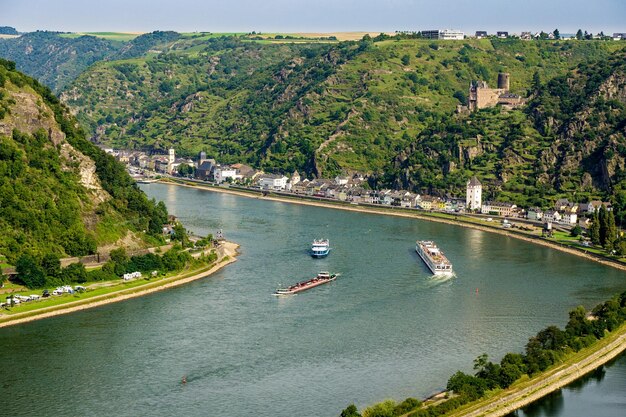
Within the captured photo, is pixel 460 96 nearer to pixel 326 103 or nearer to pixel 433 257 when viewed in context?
pixel 326 103

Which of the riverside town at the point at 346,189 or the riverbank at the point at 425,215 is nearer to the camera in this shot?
the riverbank at the point at 425,215

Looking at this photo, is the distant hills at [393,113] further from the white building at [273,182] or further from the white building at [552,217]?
the white building at [552,217]

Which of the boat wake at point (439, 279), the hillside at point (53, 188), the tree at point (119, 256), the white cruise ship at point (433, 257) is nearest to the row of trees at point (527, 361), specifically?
the boat wake at point (439, 279)

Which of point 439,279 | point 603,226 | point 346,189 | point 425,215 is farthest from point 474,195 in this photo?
point 439,279

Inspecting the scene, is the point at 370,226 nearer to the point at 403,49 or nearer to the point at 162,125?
the point at 403,49

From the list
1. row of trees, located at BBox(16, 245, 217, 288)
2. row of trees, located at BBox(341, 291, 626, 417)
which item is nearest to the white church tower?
row of trees, located at BBox(16, 245, 217, 288)

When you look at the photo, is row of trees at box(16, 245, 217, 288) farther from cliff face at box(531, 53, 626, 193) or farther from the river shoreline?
cliff face at box(531, 53, 626, 193)
